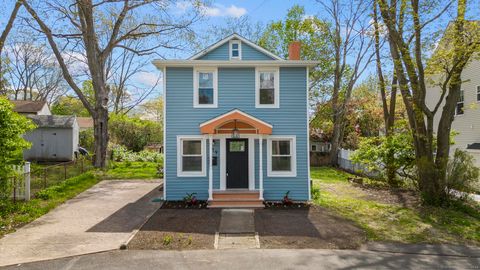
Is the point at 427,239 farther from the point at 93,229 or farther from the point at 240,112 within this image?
the point at 93,229

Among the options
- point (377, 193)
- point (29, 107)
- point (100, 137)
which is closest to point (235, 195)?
point (377, 193)

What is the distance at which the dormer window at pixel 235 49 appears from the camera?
1354 centimetres

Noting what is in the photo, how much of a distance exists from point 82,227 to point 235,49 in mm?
8323

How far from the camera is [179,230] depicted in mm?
9062

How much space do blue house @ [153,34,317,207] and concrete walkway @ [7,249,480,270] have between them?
525 centimetres

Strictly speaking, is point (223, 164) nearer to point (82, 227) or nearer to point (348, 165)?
point (82, 227)

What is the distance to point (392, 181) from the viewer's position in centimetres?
1711

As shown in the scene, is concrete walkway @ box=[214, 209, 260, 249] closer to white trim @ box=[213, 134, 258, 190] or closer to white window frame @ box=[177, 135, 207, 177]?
white trim @ box=[213, 134, 258, 190]

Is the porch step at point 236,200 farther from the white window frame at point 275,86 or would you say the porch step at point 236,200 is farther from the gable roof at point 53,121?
the gable roof at point 53,121

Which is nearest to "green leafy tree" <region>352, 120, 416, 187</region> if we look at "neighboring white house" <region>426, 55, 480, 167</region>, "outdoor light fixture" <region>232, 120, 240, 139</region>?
"neighboring white house" <region>426, 55, 480, 167</region>

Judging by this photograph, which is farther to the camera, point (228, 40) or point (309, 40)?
point (309, 40)

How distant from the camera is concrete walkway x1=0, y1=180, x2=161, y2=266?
739cm

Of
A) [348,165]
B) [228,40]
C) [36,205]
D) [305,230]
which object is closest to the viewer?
[305,230]

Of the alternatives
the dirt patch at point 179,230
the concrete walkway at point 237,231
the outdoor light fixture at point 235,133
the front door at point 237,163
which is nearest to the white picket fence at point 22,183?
the dirt patch at point 179,230
